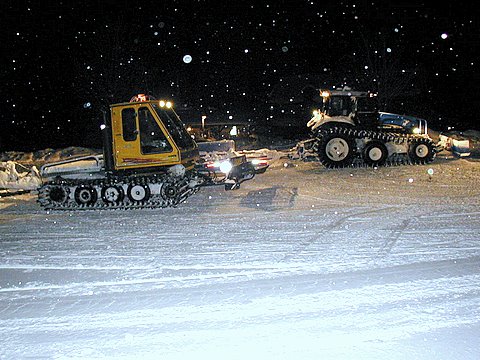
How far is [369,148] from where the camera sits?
17625mm

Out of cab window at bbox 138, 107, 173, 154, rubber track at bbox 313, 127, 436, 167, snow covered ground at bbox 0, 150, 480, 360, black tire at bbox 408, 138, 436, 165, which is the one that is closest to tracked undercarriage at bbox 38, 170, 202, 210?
snow covered ground at bbox 0, 150, 480, 360

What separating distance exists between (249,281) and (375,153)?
40.2 feet

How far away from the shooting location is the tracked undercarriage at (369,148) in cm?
1755

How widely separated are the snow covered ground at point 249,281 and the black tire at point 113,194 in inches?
17.7

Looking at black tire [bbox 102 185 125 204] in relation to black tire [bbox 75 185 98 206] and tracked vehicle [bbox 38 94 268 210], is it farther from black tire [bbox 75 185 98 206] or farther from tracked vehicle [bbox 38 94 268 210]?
black tire [bbox 75 185 98 206]

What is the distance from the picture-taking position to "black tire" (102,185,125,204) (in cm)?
1179

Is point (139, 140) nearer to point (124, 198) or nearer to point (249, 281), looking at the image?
point (124, 198)

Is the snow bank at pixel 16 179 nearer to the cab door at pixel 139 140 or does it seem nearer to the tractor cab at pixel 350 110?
the cab door at pixel 139 140

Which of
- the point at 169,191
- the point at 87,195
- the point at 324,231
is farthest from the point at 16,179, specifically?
the point at 324,231

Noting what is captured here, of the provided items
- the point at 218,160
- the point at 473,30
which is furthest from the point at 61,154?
the point at 473,30

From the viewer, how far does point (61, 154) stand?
87.5 ft

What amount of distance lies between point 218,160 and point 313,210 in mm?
3570

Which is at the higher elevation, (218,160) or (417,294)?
(218,160)

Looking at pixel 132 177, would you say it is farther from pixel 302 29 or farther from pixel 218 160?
pixel 302 29
